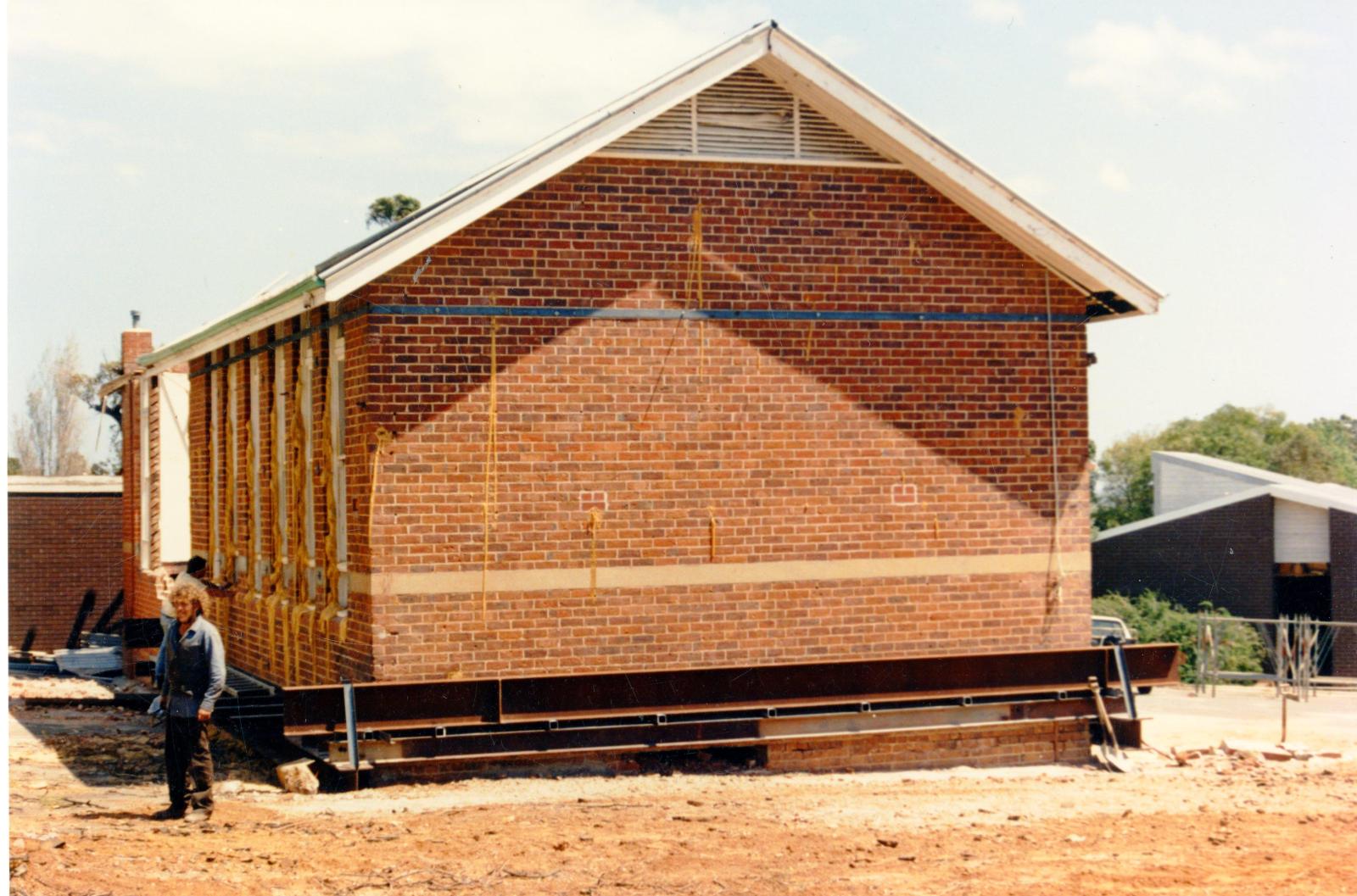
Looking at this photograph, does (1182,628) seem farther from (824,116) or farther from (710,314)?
(710,314)

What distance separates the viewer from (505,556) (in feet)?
42.6

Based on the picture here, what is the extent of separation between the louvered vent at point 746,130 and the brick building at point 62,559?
2114 centimetres

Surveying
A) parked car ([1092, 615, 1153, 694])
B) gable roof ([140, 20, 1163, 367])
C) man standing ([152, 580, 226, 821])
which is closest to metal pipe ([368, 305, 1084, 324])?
gable roof ([140, 20, 1163, 367])

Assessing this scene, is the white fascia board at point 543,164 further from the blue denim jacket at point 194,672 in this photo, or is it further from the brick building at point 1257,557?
the brick building at point 1257,557

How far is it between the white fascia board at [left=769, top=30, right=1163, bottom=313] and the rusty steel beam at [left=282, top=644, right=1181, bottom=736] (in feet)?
10.8

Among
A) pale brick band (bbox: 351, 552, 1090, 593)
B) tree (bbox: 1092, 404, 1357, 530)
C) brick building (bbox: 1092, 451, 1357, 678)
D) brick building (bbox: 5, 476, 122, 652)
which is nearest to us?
pale brick band (bbox: 351, 552, 1090, 593)

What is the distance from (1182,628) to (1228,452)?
57.9m

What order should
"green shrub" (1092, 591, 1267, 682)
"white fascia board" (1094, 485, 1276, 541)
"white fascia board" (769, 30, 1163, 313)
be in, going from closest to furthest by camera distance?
"white fascia board" (769, 30, 1163, 313), "green shrub" (1092, 591, 1267, 682), "white fascia board" (1094, 485, 1276, 541)

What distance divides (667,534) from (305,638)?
3.88m

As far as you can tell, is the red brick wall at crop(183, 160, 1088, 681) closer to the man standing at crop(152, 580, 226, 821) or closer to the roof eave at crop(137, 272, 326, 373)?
the roof eave at crop(137, 272, 326, 373)

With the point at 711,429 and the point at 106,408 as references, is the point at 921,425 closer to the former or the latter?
the point at 711,429

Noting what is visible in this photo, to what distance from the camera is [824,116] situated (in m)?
13.9

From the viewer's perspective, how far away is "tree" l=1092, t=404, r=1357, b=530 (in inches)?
3452

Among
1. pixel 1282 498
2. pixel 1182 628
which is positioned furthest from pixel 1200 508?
pixel 1182 628
